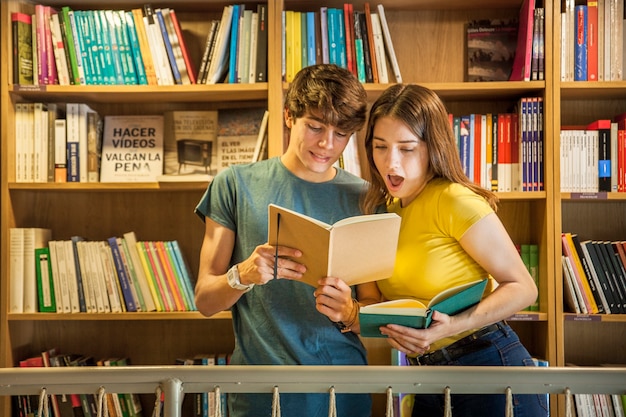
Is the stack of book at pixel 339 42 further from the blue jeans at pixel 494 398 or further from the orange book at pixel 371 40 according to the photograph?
the blue jeans at pixel 494 398

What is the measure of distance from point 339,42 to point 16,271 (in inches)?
58.9

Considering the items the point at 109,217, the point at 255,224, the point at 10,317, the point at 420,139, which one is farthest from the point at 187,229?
the point at 420,139

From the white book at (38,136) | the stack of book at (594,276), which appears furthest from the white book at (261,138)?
the stack of book at (594,276)

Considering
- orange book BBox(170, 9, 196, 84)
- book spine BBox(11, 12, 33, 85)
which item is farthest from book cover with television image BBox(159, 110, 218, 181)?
book spine BBox(11, 12, 33, 85)

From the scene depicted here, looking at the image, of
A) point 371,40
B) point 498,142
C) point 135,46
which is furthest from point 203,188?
point 498,142

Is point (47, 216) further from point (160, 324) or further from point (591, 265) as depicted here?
point (591, 265)

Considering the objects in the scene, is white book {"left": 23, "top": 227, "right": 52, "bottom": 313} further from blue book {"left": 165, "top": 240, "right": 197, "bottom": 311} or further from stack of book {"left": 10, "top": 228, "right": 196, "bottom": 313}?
blue book {"left": 165, "top": 240, "right": 197, "bottom": 311}

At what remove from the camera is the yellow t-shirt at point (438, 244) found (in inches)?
59.1

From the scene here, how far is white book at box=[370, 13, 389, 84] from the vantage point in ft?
8.29

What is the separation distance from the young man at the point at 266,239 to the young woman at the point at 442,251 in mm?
118

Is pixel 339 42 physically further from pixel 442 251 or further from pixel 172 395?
pixel 172 395

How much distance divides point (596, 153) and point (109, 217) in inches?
77.2

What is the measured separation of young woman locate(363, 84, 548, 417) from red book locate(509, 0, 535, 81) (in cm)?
103

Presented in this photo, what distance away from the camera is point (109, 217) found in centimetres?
285
